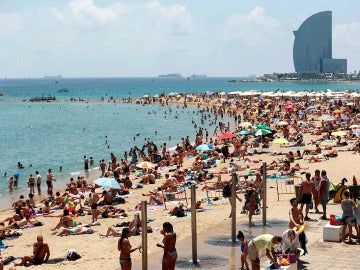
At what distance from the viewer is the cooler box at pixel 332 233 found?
11.7 metres

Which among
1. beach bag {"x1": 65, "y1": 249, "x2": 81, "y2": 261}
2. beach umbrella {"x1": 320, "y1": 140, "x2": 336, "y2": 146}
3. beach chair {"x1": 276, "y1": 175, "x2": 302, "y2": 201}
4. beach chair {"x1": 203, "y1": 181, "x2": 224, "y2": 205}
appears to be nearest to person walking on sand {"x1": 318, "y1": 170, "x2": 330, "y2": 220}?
beach chair {"x1": 276, "y1": 175, "x2": 302, "y2": 201}

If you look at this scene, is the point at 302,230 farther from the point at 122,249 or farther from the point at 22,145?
the point at 22,145

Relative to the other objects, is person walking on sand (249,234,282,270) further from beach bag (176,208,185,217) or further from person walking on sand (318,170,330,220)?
beach bag (176,208,185,217)

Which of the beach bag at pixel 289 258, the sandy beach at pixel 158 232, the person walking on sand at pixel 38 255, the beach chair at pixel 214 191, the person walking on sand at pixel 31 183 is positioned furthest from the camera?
the person walking on sand at pixel 31 183

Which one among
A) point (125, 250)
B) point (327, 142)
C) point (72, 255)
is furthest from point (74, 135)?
point (125, 250)

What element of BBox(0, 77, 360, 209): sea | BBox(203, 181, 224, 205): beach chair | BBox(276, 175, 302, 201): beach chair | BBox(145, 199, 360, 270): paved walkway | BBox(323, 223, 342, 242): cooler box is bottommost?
BBox(0, 77, 360, 209): sea

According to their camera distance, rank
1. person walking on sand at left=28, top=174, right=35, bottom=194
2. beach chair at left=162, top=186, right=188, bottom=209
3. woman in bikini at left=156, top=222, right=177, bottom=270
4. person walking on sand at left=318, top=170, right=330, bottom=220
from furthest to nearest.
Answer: person walking on sand at left=28, top=174, right=35, bottom=194 → beach chair at left=162, top=186, right=188, bottom=209 → person walking on sand at left=318, top=170, right=330, bottom=220 → woman in bikini at left=156, top=222, right=177, bottom=270

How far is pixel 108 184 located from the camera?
1911 centimetres

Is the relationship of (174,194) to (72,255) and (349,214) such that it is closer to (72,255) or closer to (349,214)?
(72,255)

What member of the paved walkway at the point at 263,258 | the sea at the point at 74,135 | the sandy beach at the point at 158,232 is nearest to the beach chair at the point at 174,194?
the sandy beach at the point at 158,232

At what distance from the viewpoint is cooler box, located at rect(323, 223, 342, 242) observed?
38.3 feet

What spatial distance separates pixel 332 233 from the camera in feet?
38.5

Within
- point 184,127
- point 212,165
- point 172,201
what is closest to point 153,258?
point 172,201

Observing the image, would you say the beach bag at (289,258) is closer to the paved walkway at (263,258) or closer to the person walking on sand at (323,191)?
the paved walkway at (263,258)
